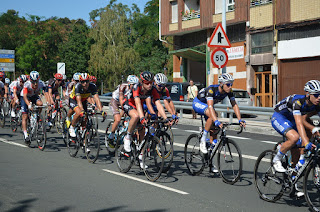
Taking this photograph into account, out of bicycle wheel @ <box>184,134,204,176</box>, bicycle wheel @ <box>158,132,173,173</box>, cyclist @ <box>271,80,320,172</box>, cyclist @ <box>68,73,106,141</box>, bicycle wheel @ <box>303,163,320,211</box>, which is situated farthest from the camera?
cyclist @ <box>68,73,106,141</box>

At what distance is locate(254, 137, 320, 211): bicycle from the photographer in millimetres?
5238

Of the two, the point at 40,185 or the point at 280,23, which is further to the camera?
the point at 280,23

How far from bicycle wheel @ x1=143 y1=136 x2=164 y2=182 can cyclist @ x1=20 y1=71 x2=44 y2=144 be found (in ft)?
15.9

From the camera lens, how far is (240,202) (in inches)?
234

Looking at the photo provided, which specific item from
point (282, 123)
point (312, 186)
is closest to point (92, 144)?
point (282, 123)

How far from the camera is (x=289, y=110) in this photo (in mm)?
6043

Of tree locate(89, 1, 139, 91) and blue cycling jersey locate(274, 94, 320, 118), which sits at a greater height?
tree locate(89, 1, 139, 91)

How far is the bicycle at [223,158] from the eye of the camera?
22.9 feet

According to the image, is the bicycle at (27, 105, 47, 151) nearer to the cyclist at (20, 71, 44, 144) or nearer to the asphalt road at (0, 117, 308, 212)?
the cyclist at (20, 71, 44, 144)

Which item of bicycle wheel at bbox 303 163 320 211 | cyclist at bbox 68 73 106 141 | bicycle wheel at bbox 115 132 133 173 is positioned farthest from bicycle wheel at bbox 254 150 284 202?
cyclist at bbox 68 73 106 141

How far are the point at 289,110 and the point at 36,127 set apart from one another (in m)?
7.32

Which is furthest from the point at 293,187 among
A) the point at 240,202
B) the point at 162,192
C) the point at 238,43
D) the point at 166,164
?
the point at 238,43

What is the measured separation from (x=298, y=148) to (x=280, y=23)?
22.1 meters

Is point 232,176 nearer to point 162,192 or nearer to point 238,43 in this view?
point 162,192
